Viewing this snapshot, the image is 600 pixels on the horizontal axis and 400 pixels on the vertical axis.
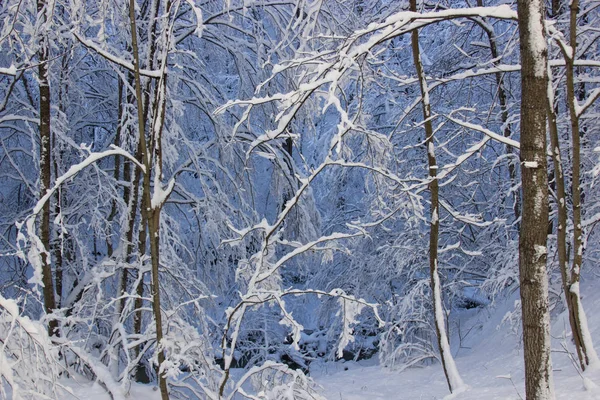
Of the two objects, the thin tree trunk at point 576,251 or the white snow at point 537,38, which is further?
the thin tree trunk at point 576,251

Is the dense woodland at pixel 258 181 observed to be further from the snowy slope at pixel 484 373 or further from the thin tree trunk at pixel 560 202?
the snowy slope at pixel 484 373

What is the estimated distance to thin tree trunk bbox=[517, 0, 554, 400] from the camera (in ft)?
7.76

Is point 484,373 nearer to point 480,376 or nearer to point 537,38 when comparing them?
point 480,376

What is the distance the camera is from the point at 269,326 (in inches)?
407

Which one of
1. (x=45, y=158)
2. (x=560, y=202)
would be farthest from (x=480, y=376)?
(x=45, y=158)

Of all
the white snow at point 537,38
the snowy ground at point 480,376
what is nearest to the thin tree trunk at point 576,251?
the snowy ground at point 480,376

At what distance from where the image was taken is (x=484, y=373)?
5965mm

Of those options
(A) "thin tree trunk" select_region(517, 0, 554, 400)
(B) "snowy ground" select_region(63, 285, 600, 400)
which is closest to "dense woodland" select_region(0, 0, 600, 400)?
(A) "thin tree trunk" select_region(517, 0, 554, 400)

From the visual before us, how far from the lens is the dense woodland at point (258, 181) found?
2.63m

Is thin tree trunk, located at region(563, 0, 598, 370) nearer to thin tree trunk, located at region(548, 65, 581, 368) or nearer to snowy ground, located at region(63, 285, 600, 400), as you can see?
thin tree trunk, located at region(548, 65, 581, 368)

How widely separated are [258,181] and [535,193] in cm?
1054

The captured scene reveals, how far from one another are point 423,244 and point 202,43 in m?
4.76

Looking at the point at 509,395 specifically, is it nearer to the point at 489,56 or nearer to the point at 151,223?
the point at 151,223

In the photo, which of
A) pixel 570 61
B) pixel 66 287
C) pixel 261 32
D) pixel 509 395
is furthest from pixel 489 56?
pixel 66 287
